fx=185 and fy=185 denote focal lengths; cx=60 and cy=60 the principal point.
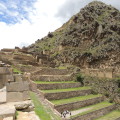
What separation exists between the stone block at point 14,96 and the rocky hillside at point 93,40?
91.0ft

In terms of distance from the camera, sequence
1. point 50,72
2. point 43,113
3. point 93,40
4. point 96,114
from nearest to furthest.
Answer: point 43,113
point 96,114
point 50,72
point 93,40

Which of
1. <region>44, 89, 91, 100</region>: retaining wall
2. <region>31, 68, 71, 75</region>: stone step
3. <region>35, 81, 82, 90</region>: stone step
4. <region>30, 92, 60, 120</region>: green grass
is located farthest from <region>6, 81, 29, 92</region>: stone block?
<region>31, 68, 71, 75</region>: stone step

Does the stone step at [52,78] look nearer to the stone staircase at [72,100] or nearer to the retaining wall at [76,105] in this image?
the stone staircase at [72,100]

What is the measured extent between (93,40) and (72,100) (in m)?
26.0

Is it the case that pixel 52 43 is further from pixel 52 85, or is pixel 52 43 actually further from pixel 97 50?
pixel 52 85

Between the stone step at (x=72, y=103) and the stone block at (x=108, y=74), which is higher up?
the stone block at (x=108, y=74)

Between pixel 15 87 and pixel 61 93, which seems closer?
pixel 15 87

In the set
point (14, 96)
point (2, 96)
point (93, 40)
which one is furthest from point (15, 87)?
point (93, 40)

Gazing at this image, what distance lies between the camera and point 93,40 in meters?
39.8

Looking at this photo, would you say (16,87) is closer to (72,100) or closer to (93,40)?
(72,100)

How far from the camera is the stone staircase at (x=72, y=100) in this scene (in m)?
14.1

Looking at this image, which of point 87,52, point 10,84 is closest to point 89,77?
point 87,52

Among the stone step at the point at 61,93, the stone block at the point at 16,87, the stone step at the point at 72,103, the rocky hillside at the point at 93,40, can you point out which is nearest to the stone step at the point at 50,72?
the stone step at the point at 61,93

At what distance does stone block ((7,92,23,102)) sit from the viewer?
18.4 ft
